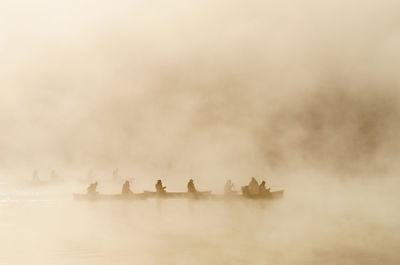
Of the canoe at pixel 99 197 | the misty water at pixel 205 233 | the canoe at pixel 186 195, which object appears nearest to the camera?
the misty water at pixel 205 233

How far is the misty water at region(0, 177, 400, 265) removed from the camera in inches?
832

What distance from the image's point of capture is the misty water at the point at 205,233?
832 inches

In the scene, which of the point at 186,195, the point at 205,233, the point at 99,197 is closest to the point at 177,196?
the point at 186,195

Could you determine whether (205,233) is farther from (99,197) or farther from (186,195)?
(99,197)

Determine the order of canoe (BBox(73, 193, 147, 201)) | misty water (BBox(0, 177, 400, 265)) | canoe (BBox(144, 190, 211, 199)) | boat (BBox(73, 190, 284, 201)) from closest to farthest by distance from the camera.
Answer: misty water (BBox(0, 177, 400, 265)), boat (BBox(73, 190, 284, 201)), canoe (BBox(73, 193, 147, 201)), canoe (BBox(144, 190, 211, 199))

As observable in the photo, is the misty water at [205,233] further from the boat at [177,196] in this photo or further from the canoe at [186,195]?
the canoe at [186,195]

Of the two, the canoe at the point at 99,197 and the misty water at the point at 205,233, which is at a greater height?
the canoe at the point at 99,197

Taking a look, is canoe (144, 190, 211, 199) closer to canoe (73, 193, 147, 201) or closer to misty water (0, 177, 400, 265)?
canoe (73, 193, 147, 201)

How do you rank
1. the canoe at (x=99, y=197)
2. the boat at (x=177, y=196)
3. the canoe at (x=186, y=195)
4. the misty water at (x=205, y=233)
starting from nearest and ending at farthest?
the misty water at (x=205, y=233), the boat at (x=177, y=196), the canoe at (x=99, y=197), the canoe at (x=186, y=195)

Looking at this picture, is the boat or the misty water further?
the boat

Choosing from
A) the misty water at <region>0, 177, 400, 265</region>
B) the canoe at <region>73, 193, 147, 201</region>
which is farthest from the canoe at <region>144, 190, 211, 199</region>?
the misty water at <region>0, 177, 400, 265</region>

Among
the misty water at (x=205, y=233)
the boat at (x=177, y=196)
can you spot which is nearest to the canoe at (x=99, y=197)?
the boat at (x=177, y=196)

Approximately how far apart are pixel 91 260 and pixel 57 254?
2718 mm

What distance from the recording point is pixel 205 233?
92.4ft
